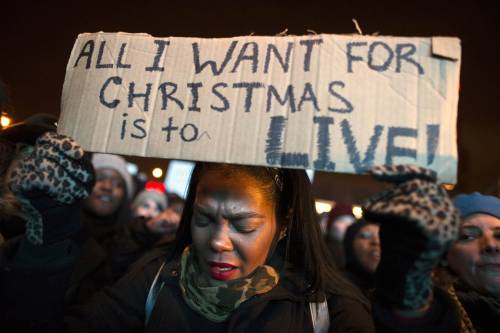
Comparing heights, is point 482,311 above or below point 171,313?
above

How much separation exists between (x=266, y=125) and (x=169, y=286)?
0.85 meters

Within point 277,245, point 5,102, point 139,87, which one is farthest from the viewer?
point 5,102

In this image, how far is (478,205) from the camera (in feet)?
5.48

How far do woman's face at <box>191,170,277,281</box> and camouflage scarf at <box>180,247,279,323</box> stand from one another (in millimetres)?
33

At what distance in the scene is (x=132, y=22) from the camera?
418cm

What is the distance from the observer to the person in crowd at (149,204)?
13.4 ft

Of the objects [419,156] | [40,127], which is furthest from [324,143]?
[40,127]

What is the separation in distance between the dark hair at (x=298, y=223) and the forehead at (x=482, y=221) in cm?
60

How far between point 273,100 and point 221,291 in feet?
2.55

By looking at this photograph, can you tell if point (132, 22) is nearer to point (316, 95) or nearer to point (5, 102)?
point (5, 102)

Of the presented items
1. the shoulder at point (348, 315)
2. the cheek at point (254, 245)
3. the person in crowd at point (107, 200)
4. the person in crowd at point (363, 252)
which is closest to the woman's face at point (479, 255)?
the shoulder at point (348, 315)

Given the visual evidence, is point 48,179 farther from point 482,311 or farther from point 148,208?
point 148,208

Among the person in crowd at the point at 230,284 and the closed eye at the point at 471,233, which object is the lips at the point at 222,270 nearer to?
the person in crowd at the point at 230,284

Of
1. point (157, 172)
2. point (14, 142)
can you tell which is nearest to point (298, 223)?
point (14, 142)
